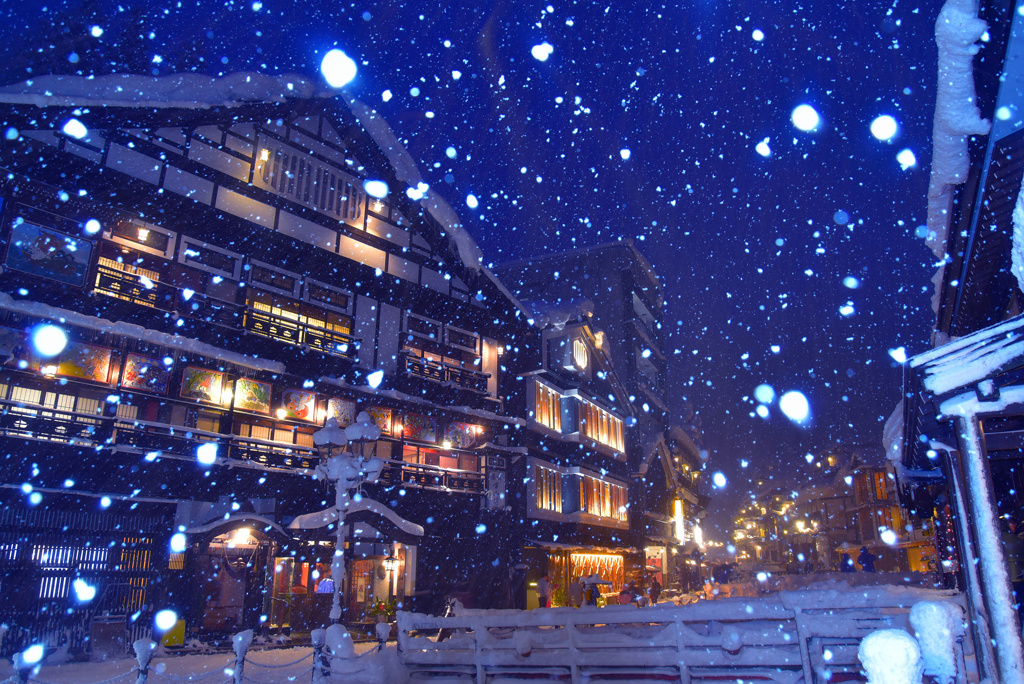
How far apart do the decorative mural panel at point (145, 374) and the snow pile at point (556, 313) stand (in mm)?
17001

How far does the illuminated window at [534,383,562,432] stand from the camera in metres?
29.6

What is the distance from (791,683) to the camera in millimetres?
7398

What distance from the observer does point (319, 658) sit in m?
9.59

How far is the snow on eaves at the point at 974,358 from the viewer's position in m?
6.44

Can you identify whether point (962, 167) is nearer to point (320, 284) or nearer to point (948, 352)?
point (948, 352)

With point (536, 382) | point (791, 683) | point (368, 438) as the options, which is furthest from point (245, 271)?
point (791, 683)

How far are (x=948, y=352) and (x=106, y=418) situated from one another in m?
17.4

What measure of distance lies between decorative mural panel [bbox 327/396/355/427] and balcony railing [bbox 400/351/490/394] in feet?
7.86

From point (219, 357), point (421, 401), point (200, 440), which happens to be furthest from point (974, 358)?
point (421, 401)

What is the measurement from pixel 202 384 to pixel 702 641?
51.2 feet

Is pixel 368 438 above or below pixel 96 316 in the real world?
below

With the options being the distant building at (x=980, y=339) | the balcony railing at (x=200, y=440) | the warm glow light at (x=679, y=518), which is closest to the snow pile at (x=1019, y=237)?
the distant building at (x=980, y=339)

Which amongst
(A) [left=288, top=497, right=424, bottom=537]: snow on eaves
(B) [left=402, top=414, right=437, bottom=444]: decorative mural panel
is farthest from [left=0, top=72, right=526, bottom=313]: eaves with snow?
(A) [left=288, top=497, right=424, bottom=537]: snow on eaves

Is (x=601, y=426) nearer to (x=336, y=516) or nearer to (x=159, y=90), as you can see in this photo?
(x=336, y=516)
